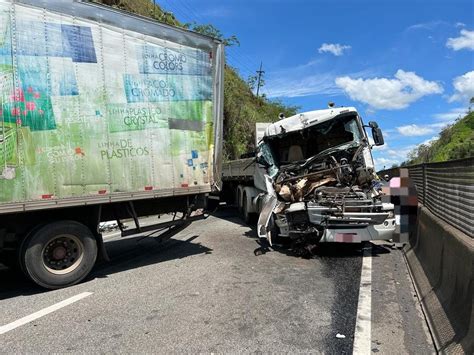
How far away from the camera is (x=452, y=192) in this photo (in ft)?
21.0

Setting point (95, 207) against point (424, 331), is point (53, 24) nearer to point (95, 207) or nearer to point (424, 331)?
point (95, 207)

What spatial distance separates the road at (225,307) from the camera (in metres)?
4.45

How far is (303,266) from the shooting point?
308 inches

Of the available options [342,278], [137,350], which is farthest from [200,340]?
[342,278]

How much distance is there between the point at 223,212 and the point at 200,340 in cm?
1317

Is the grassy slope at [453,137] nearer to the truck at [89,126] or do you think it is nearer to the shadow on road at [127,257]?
the shadow on road at [127,257]

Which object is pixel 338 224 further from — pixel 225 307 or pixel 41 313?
pixel 41 313

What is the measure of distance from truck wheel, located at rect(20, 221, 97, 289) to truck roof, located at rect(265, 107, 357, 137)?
16.3 feet

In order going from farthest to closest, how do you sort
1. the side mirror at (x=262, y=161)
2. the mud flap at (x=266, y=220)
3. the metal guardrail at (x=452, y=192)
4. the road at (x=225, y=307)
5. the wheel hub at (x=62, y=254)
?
1. the side mirror at (x=262, y=161)
2. the mud flap at (x=266, y=220)
3. the wheel hub at (x=62, y=254)
4. the metal guardrail at (x=452, y=192)
5. the road at (x=225, y=307)

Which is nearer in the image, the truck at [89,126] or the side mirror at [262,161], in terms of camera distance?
the truck at [89,126]

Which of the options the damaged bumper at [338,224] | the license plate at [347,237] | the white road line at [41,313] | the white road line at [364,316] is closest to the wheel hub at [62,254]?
the white road line at [41,313]

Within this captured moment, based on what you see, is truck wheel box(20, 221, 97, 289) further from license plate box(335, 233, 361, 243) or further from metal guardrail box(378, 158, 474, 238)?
metal guardrail box(378, 158, 474, 238)

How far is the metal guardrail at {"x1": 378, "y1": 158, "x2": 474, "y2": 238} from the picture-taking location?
17.6 feet

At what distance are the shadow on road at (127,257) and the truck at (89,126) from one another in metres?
0.39
